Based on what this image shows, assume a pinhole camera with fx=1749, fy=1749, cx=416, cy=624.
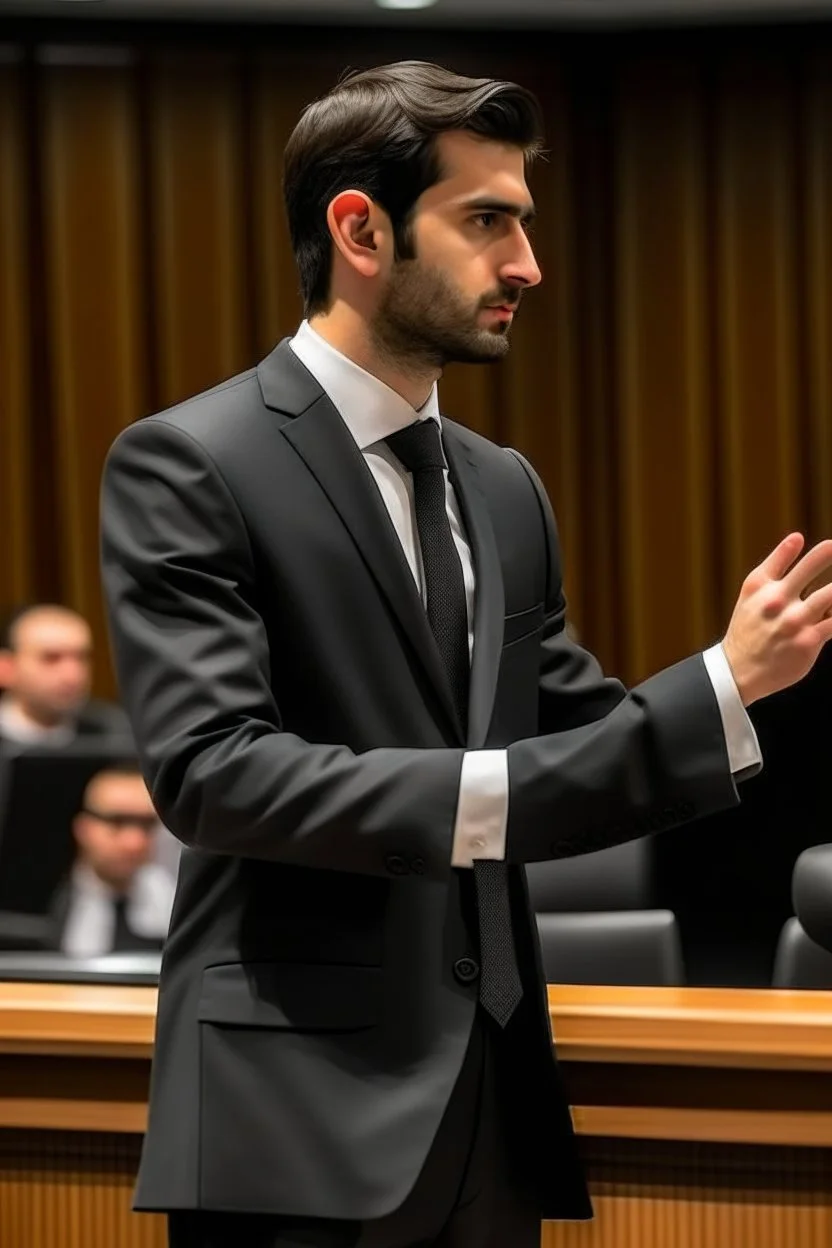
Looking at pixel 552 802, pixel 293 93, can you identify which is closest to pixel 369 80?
pixel 552 802

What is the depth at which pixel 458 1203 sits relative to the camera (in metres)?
1.26

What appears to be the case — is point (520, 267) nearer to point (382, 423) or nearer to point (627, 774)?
point (382, 423)

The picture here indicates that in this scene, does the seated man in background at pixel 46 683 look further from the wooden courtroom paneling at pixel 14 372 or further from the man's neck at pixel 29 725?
the wooden courtroom paneling at pixel 14 372

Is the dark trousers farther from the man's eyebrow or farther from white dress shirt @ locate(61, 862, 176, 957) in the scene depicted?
white dress shirt @ locate(61, 862, 176, 957)

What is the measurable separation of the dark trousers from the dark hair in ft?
1.99

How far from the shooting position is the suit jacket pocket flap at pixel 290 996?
122 centimetres

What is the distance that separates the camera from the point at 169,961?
4.17 ft

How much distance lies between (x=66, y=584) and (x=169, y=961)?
4.69 meters

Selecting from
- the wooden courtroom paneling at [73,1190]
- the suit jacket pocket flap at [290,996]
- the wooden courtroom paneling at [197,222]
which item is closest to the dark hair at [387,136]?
the suit jacket pocket flap at [290,996]

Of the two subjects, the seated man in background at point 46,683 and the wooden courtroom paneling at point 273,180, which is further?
the wooden courtroom paneling at point 273,180

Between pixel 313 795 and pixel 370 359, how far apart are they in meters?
0.37

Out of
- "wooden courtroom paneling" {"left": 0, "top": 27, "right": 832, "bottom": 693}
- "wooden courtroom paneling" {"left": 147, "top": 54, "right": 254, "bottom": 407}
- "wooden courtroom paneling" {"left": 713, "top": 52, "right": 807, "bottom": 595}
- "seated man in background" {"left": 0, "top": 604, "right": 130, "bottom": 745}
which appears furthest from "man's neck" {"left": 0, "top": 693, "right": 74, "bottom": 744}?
"wooden courtroom paneling" {"left": 713, "top": 52, "right": 807, "bottom": 595}

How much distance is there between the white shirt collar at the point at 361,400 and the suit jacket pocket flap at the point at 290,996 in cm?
39

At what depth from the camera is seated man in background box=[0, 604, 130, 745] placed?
4.35m
